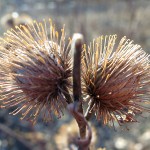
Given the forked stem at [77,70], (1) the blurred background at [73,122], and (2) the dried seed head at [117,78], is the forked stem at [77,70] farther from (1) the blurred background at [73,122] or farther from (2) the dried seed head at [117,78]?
(1) the blurred background at [73,122]

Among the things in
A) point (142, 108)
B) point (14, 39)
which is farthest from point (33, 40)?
point (142, 108)

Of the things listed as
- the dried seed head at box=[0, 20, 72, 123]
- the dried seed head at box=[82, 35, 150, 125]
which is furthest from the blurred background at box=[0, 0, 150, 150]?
the dried seed head at box=[0, 20, 72, 123]

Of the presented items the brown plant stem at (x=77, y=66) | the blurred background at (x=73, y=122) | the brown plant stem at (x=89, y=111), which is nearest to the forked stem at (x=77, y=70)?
Result: the brown plant stem at (x=77, y=66)

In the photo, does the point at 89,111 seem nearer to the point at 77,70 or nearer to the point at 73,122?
the point at 77,70

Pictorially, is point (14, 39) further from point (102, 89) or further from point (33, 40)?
point (102, 89)

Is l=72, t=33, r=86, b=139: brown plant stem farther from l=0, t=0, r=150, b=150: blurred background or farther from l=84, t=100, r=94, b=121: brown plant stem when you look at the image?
l=0, t=0, r=150, b=150: blurred background
